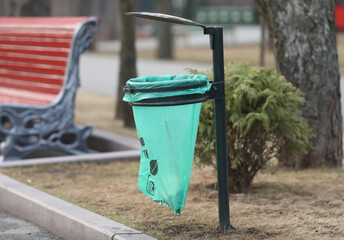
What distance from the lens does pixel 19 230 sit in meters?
4.83

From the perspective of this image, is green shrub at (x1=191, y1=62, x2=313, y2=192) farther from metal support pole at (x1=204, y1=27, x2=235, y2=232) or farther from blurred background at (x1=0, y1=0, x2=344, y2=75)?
blurred background at (x1=0, y1=0, x2=344, y2=75)

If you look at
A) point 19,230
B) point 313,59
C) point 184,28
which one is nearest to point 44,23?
point 313,59

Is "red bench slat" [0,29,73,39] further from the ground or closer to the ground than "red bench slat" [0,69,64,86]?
further from the ground

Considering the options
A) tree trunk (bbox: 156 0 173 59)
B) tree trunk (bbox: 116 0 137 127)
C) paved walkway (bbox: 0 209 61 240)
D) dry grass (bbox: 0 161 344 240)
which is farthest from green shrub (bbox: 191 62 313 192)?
tree trunk (bbox: 156 0 173 59)

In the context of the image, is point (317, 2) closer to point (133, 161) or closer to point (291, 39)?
point (291, 39)

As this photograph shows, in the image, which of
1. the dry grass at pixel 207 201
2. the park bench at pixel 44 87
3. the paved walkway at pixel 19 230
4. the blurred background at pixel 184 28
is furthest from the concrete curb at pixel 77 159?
the blurred background at pixel 184 28

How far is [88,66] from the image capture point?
23344mm

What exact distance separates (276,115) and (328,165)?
4.82 ft

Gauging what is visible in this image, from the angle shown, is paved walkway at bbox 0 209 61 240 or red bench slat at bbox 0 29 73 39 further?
red bench slat at bbox 0 29 73 39

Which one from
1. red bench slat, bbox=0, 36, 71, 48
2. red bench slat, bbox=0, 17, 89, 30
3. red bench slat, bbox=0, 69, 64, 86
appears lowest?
red bench slat, bbox=0, 69, 64, 86

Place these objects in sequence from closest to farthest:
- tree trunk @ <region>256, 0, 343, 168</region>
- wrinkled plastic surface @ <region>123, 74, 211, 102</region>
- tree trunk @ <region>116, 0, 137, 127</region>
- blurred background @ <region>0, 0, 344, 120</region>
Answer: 1. wrinkled plastic surface @ <region>123, 74, 211, 102</region>
2. tree trunk @ <region>256, 0, 343, 168</region>
3. tree trunk @ <region>116, 0, 137, 127</region>
4. blurred background @ <region>0, 0, 344, 120</region>

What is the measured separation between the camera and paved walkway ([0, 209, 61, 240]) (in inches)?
183

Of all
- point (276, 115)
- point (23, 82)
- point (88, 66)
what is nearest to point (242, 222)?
point (276, 115)

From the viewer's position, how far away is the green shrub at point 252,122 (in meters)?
4.97
